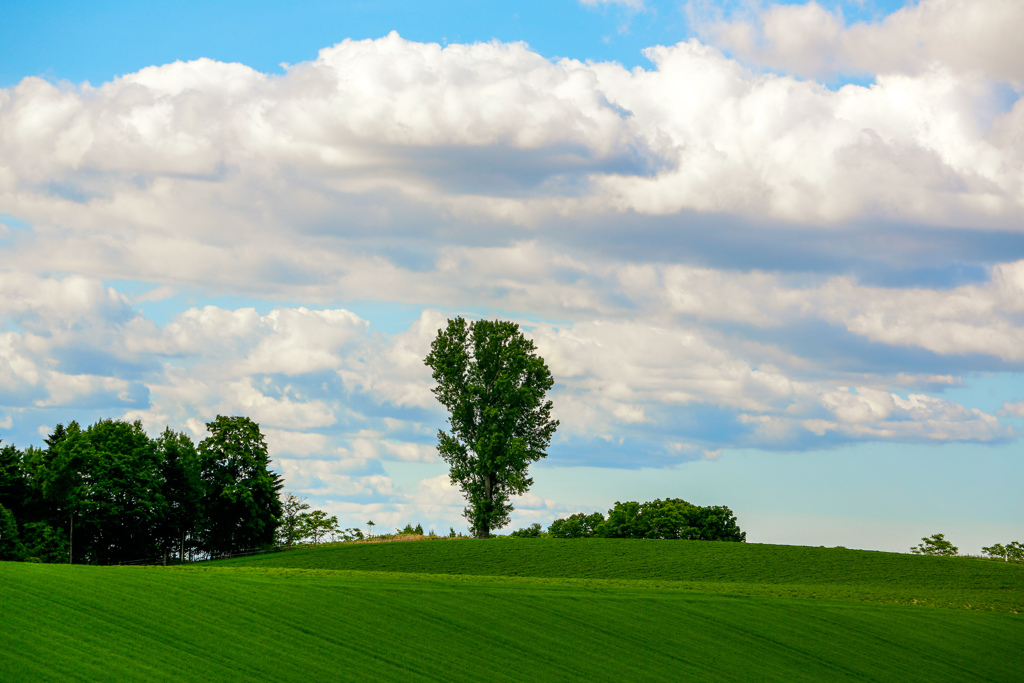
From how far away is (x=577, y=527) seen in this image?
80312 millimetres

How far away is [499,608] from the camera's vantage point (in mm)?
33688

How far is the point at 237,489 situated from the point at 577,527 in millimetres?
29879

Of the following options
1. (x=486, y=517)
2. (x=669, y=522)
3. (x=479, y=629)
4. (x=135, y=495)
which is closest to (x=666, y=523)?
(x=669, y=522)

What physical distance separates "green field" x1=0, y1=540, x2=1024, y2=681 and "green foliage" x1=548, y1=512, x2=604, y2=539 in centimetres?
3024

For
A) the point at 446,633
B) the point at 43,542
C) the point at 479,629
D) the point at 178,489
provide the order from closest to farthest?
the point at 446,633 < the point at 479,629 < the point at 43,542 < the point at 178,489

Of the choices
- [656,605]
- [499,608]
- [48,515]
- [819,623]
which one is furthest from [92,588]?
[48,515]

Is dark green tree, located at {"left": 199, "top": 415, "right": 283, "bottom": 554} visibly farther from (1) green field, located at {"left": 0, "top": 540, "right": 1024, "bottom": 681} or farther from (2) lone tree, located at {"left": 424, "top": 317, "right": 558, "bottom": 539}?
(1) green field, located at {"left": 0, "top": 540, "right": 1024, "bottom": 681}

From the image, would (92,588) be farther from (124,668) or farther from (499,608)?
(499,608)

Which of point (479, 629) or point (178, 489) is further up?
point (178, 489)

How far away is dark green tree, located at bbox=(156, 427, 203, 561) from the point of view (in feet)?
214

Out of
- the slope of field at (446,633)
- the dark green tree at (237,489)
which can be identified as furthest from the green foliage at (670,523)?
the slope of field at (446,633)

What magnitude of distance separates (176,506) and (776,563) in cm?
4282

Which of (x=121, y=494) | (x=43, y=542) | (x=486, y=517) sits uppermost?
(x=121, y=494)

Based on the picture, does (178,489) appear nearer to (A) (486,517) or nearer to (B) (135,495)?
(B) (135,495)
